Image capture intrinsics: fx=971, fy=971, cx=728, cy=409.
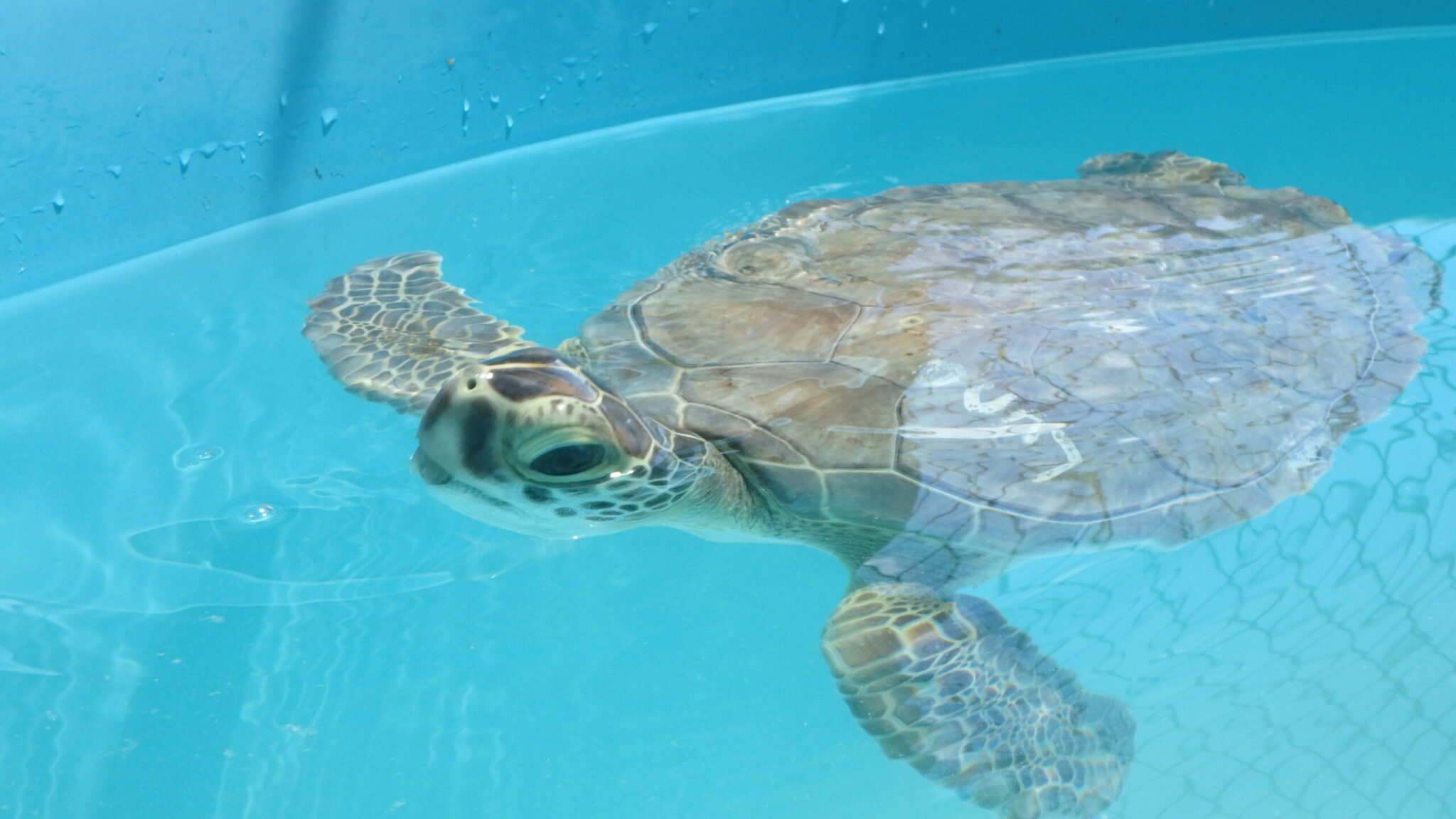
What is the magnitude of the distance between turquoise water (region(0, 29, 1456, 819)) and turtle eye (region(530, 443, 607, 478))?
1.95ft

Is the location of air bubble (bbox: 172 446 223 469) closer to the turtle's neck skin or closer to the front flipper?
the turtle's neck skin

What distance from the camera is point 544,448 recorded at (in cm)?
178

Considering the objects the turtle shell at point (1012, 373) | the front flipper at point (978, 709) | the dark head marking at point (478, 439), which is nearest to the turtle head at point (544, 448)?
the dark head marking at point (478, 439)

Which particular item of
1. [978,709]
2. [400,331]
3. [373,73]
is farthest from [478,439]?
[373,73]

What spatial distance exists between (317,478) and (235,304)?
4.28ft

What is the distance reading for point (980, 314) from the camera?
94.7 inches

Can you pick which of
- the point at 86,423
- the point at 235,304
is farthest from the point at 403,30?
the point at 86,423

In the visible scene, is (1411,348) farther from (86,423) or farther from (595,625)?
(86,423)

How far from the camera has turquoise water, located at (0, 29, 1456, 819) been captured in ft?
6.47

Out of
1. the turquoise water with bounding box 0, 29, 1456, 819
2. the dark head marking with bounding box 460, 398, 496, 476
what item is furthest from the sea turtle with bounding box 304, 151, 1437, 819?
the turquoise water with bounding box 0, 29, 1456, 819

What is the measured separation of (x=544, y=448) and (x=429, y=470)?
26cm

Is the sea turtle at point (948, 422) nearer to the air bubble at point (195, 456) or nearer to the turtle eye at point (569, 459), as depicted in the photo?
the turtle eye at point (569, 459)

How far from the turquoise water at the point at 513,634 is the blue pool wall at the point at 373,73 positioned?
90cm

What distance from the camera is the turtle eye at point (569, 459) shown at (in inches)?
71.2
